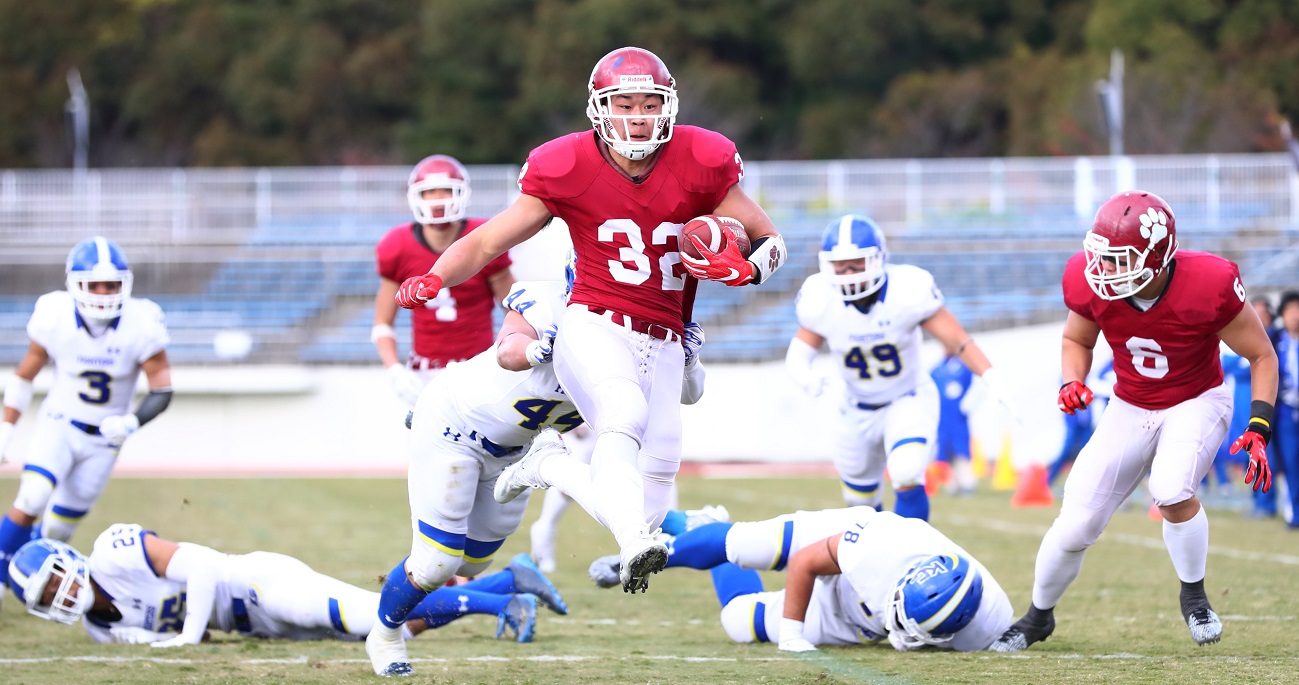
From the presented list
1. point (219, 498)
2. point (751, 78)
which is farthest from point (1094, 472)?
point (751, 78)

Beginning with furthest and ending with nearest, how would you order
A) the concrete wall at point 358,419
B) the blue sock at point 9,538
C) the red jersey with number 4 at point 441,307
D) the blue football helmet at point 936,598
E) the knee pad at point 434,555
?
the concrete wall at point 358,419 < the red jersey with number 4 at point 441,307 < the blue sock at point 9,538 < the blue football helmet at point 936,598 < the knee pad at point 434,555

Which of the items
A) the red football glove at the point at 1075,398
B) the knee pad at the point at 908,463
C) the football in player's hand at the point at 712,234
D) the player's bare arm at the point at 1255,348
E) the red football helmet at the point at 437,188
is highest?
the red football helmet at the point at 437,188

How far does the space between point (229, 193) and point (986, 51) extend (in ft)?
65.6

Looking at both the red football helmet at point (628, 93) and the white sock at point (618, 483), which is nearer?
the white sock at point (618, 483)

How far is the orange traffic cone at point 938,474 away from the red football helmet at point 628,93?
1049 centimetres

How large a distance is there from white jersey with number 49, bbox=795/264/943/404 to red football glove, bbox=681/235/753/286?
9.96 ft

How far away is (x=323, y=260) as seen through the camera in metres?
24.0

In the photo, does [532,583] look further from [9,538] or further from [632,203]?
[9,538]

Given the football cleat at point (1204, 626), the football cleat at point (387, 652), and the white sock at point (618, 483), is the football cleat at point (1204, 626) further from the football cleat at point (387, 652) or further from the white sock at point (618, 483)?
the football cleat at point (387, 652)

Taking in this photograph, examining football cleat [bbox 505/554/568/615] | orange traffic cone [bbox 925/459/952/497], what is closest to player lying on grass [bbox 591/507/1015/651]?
football cleat [bbox 505/554/568/615]

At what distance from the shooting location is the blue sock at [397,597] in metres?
4.94

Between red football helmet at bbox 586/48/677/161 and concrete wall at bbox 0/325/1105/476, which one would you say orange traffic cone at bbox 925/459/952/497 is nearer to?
concrete wall at bbox 0/325/1105/476

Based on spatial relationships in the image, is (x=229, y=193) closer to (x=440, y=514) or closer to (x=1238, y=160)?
(x=1238, y=160)

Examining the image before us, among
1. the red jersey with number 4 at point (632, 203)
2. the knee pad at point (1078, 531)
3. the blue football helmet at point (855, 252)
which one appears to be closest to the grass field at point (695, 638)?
the knee pad at point (1078, 531)
